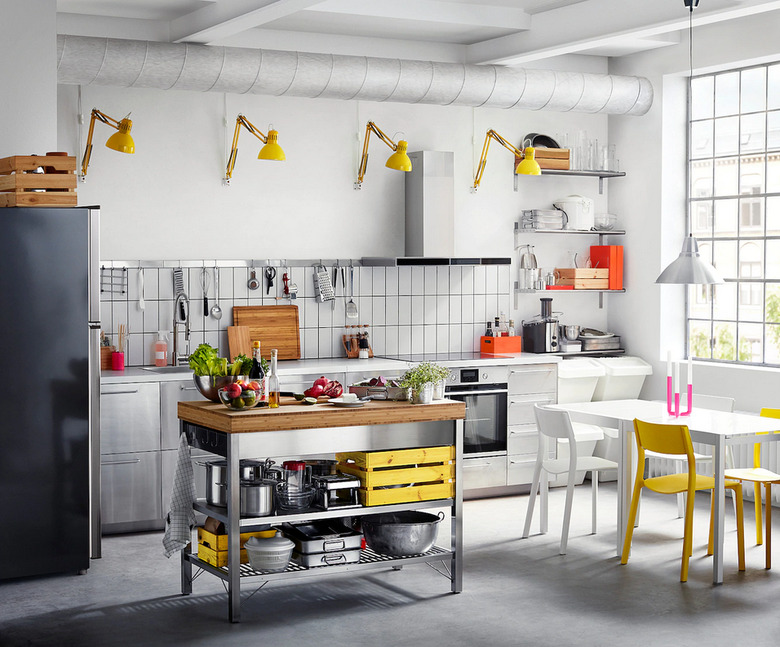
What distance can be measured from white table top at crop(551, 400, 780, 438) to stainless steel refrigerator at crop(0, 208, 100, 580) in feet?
9.40

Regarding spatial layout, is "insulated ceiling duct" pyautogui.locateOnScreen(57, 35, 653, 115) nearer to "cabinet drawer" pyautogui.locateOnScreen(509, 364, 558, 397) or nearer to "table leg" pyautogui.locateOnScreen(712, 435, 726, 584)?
"cabinet drawer" pyautogui.locateOnScreen(509, 364, 558, 397)

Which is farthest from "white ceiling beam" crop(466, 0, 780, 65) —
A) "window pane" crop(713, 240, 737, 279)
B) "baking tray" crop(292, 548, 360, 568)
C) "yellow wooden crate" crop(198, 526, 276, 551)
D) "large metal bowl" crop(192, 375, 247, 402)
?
"yellow wooden crate" crop(198, 526, 276, 551)

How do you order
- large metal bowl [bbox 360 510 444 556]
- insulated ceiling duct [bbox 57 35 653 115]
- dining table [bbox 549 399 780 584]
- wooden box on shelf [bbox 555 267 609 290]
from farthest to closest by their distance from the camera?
1. wooden box on shelf [bbox 555 267 609 290]
2. insulated ceiling duct [bbox 57 35 653 115]
3. dining table [bbox 549 399 780 584]
4. large metal bowl [bbox 360 510 444 556]

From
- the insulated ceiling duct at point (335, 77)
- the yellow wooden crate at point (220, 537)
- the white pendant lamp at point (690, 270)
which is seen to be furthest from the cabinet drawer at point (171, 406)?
the white pendant lamp at point (690, 270)

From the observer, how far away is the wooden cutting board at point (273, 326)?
295 inches

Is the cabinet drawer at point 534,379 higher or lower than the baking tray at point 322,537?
higher

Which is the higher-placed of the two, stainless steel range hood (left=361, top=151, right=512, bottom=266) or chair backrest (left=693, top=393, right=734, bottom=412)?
stainless steel range hood (left=361, top=151, right=512, bottom=266)

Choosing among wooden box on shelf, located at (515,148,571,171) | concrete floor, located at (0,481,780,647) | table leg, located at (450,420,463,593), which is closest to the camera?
concrete floor, located at (0,481,780,647)

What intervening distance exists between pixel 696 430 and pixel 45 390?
3.43 m

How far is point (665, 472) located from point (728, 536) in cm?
155

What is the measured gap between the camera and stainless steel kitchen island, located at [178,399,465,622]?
15.9 feet

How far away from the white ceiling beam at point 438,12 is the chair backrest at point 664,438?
3065 millimetres

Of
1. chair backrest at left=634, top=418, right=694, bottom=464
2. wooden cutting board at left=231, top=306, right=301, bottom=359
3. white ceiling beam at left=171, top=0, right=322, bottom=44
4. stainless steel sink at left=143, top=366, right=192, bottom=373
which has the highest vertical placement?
white ceiling beam at left=171, top=0, right=322, bottom=44

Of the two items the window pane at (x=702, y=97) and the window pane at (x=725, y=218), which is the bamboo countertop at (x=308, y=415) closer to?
the window pane at (x=725, y=218)
